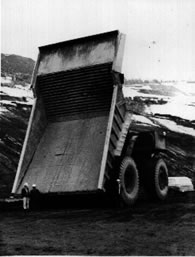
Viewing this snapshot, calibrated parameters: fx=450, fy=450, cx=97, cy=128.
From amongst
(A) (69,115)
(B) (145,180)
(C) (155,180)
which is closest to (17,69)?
(A) (69,115)

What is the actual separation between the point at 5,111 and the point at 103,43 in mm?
6532

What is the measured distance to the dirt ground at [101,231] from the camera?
5.17 meters

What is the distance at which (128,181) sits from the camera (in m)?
9.69

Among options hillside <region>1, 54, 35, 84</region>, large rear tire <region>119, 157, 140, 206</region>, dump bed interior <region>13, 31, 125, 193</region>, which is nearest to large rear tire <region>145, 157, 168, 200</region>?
large rear tire <region>119, 157, 140, 206</region>

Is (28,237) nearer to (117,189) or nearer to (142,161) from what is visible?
(117,189)

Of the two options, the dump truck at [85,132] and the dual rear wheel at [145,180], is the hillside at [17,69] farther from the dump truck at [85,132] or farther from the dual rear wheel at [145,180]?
the dual rear wheel at [145,180]

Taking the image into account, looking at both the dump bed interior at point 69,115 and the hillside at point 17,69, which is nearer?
the dump bed interior at point 69,115

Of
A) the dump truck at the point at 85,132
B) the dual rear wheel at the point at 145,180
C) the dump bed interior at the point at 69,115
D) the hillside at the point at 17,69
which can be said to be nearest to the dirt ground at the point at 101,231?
the dual rear wheel at the point at 145,180

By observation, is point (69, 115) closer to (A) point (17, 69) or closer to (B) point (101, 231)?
(B) point (101, 231)

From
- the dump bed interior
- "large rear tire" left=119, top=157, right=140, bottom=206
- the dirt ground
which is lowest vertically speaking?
the dirt ground

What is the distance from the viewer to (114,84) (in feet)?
31.2

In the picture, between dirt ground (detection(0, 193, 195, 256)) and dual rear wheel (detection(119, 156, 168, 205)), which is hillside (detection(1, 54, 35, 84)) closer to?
dual rear wheel (detection(119, 156, 168, 205))

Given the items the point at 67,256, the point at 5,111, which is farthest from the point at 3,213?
the point at 5,111

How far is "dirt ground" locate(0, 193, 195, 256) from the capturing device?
517 cm
